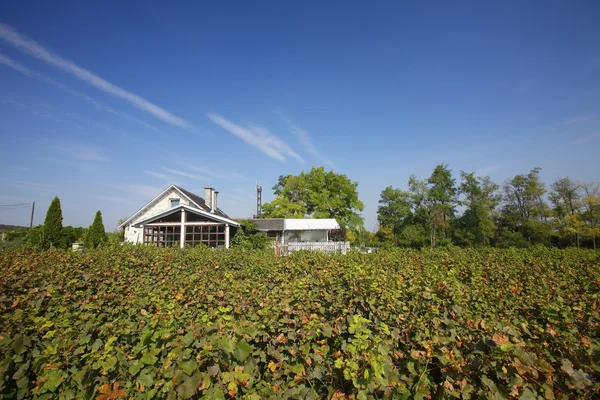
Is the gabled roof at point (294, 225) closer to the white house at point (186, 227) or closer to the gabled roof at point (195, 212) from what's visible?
the white house at point (186, 227)

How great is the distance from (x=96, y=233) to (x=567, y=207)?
52.1 meters

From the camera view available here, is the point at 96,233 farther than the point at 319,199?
No

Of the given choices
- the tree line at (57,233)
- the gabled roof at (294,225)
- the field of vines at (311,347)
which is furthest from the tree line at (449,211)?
the field of vines at (311,347)

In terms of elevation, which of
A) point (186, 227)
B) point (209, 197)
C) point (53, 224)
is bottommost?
point (186, 227)

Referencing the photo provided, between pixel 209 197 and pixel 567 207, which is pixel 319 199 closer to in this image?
pixel 209 197

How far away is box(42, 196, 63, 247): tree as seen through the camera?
22.2 m

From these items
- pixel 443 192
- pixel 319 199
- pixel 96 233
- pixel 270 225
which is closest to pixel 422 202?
pixel 443 192

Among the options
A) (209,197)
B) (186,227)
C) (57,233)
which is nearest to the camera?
(57,233)

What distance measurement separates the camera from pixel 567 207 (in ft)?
133

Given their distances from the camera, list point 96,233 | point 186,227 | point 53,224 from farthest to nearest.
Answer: point 96,233
point 186,227
point 53,224

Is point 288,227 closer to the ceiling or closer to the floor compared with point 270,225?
closer to the floor

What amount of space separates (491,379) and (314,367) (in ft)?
3.39

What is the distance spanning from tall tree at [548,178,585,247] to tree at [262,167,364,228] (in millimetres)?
24304

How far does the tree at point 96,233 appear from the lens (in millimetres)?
23797
